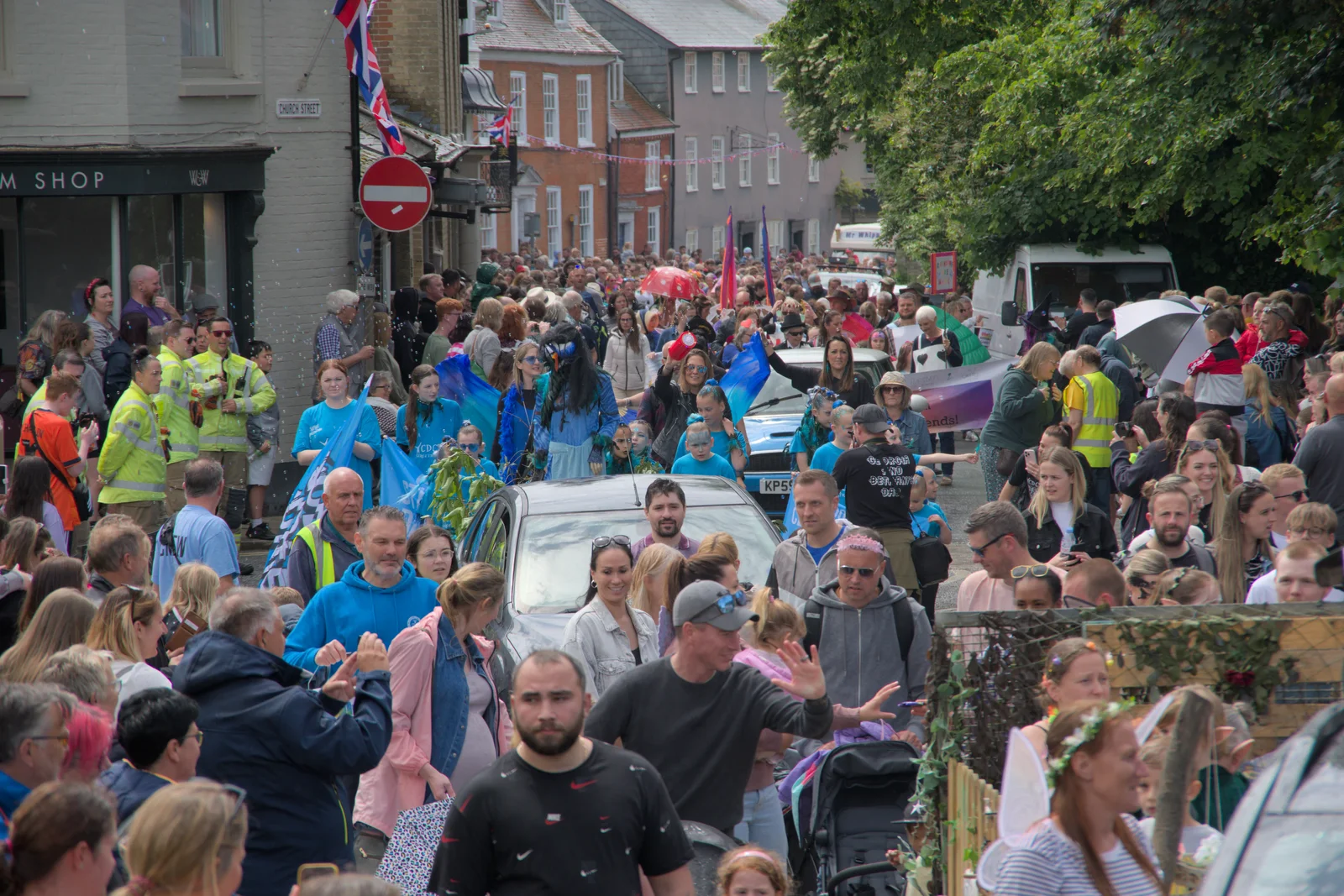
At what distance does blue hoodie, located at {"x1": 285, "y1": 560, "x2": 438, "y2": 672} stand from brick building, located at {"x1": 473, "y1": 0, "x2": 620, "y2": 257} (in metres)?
44.3

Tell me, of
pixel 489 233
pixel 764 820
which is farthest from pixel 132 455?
pixel 489 233

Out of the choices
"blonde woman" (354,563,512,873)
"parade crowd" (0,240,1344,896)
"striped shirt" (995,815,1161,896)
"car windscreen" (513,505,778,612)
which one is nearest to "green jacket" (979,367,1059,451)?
"parade crowd" (0,240,1344,896)

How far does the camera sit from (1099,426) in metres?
12.4

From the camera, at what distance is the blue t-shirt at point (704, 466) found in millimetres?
10867

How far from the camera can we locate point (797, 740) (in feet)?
23.7

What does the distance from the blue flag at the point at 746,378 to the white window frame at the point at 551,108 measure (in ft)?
136

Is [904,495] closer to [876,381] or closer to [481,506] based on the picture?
[481,506]

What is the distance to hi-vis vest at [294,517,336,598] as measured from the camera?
8078 mm

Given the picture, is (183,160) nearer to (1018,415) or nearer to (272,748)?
(1018,415)

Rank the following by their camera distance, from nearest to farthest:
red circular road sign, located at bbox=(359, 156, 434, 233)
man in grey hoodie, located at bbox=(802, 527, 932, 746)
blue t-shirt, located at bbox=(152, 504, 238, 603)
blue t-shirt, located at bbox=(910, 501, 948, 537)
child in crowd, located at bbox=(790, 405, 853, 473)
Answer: man in grey hoodie, located at bbox=(802, 527, 932, 746) < blue t-shirt, located at bbox=(152, 504, 238, 603) < blue t-shirt, located at bbox=(910, 501, 948, 537) < child in crowd, located at bbox=(790, 405, 853, 473) < red circular road sign, located at bbox=(359, 156, 434, 233)

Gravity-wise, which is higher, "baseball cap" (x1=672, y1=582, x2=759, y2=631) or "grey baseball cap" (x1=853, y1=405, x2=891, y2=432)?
"grey baseball cap" (x1=853, y1=405, x2=891, y2=432)

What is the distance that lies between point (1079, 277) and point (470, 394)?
11.3 meters

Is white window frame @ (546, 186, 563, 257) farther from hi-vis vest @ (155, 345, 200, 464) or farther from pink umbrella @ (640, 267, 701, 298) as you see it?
hi-vis vest @ (155, 345, 200, 464)

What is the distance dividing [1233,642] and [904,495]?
5078 mm
